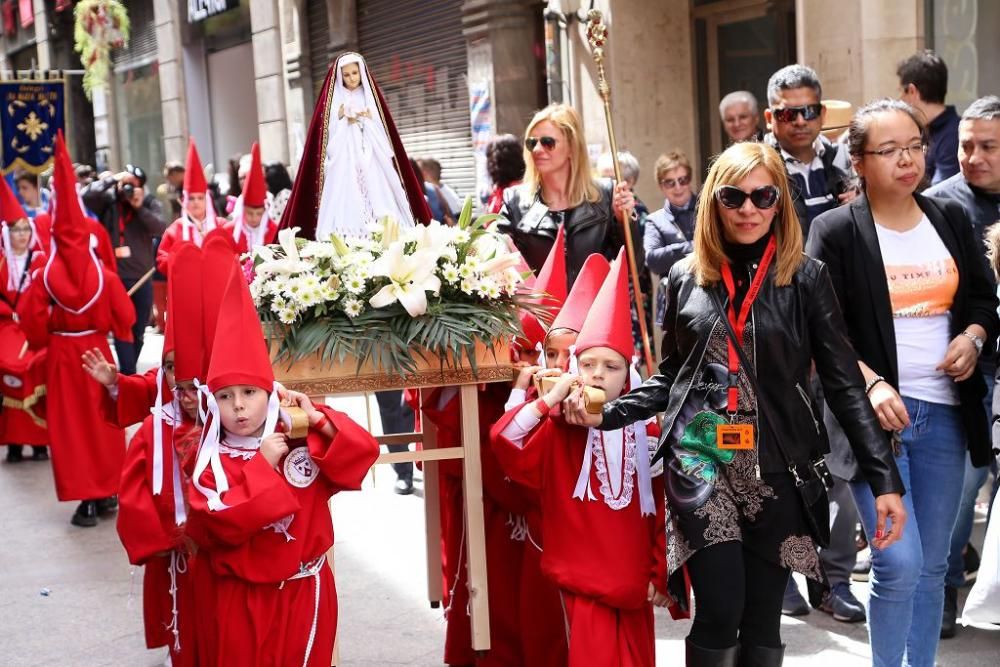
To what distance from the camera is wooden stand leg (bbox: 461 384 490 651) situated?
462cm

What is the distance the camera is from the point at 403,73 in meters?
17.2

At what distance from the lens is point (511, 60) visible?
46.6ft

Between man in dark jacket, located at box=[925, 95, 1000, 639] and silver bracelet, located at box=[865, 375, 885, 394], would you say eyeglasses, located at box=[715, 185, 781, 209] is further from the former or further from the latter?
man in dark jacket, located at box=[925, 95, 1000, 639]

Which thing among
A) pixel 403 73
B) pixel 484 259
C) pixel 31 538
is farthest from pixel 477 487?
pixel 403 73

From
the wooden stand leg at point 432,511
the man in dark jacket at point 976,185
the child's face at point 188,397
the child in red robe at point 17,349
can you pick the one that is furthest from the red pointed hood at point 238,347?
the child in red robe at point 17,349

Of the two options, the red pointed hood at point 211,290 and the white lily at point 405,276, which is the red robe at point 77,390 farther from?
the white lily at point 405,276

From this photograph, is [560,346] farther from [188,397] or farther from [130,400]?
[130,400]

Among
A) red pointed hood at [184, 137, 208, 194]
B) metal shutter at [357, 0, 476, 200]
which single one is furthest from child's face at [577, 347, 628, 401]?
metal shutter at [357, 0, 476, 200]

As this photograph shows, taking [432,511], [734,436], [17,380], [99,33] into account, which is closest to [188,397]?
[432,511]

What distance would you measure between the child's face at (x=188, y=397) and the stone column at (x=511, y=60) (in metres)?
9.95

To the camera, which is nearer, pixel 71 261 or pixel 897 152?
pixel 897 152

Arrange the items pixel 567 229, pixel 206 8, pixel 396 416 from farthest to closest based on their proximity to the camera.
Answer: pixel 206 8 → pixel 396 416 → pixel 567 229

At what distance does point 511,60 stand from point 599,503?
10597mm

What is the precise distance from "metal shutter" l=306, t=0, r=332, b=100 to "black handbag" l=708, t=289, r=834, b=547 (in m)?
16.0
